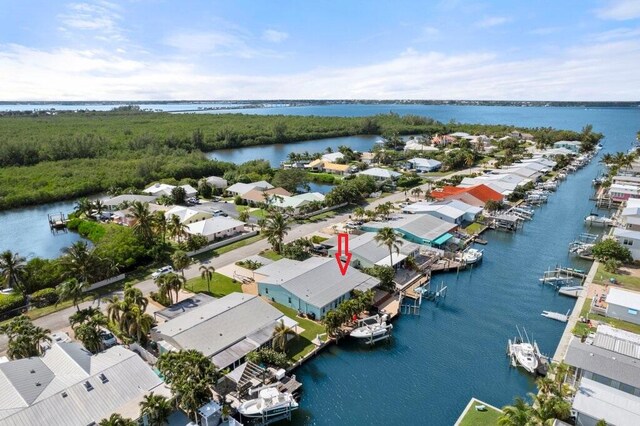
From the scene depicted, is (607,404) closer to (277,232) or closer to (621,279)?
(621,279)

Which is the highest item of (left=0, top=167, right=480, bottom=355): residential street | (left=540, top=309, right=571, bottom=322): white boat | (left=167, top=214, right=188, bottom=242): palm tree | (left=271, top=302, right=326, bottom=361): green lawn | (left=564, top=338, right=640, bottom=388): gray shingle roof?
(left=167, top=214, right=188, bottom=242): palm tree

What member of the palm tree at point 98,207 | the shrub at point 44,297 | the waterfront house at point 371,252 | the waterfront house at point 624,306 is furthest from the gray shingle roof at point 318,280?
the palm tree at point 98,207

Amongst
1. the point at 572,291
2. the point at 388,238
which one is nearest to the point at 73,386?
A: the point at 388,238

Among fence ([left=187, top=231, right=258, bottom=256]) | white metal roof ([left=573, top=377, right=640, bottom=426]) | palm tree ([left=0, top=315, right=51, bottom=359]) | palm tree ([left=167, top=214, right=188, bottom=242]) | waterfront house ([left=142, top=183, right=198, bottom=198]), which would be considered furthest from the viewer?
waterfront house ([left=142, top=183, right=198, bottom=198])

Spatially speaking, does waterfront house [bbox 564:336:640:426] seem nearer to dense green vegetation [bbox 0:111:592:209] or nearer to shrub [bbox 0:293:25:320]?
shrub [bbox 0:293:25:320]

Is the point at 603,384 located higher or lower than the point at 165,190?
lower

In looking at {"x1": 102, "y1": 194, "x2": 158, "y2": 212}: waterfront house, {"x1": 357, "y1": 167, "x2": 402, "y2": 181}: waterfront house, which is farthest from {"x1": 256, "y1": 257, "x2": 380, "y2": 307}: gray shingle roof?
{"x1": 357, "y1": 167, "x2": 402, "y2": 181}: waterfront house

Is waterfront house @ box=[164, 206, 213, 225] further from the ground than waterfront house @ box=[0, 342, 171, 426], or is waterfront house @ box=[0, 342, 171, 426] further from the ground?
waterfront house @ box=[0, 342, 171, 426]

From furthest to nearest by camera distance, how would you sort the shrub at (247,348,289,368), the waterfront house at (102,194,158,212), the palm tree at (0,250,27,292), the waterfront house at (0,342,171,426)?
1. the waterfront house at (102,194,158,212)
2. the palm tree at (0,250,27,292)
3. the shrub at (247,348,289,368)
4. the waterfront house at (0,342,171,426)
